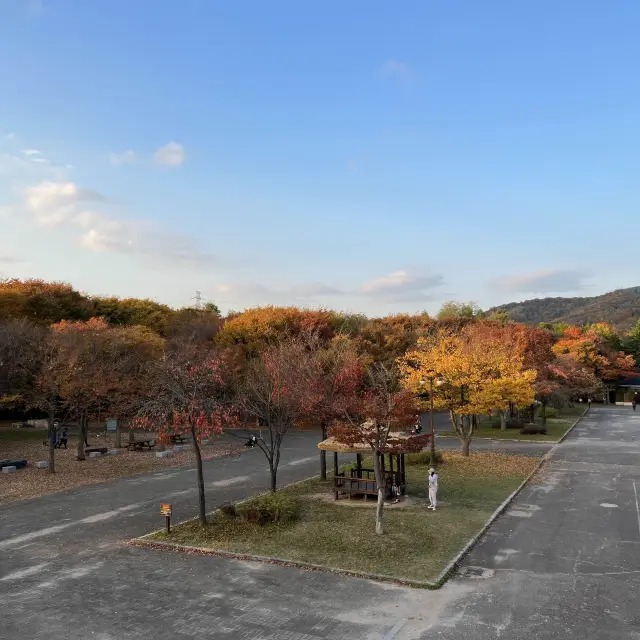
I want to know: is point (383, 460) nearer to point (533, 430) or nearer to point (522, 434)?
point (522, 434)

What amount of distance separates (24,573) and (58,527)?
4.29m

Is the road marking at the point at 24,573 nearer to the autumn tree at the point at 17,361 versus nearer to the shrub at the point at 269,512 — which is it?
the shrub at the point at 269,512

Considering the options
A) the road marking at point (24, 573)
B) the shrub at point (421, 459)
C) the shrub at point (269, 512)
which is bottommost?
the shrub at point (421, 459)

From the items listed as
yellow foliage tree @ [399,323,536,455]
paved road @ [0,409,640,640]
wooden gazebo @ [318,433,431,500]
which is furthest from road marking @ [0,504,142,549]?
yellow foliage tree @ [399,323,536,455]

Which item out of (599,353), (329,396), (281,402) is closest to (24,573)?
(281,402)

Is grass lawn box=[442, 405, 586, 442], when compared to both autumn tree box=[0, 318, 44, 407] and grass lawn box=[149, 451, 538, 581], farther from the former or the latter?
autumn tree box=[0, 318, 44, 407]

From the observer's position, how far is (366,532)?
16.5m

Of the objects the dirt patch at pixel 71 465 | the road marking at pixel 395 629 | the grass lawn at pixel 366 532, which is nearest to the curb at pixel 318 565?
the grass lawn at pixel 366 532

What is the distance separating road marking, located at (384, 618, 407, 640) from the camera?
33.2 ft

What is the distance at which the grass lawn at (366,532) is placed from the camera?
46.2 feet

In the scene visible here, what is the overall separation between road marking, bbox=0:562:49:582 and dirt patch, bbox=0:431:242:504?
8.82 metres

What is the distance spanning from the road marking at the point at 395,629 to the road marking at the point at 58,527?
1190 cm

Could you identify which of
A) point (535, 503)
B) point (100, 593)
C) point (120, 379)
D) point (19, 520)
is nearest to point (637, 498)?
point (535, 503)

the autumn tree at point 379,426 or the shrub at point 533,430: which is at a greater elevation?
the autumn tree at point 379,426
